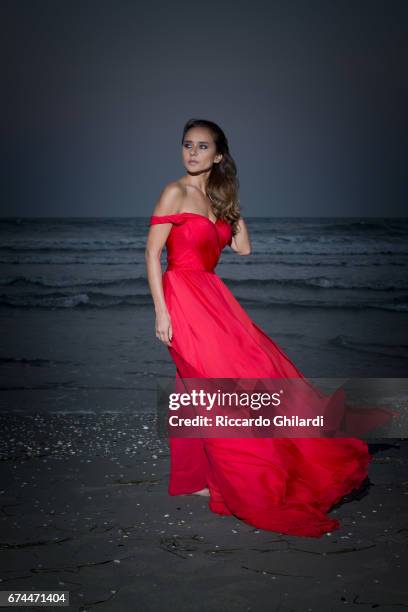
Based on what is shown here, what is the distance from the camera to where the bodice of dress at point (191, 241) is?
10.2ft

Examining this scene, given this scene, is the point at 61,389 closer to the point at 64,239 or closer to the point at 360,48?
the point at 360,48

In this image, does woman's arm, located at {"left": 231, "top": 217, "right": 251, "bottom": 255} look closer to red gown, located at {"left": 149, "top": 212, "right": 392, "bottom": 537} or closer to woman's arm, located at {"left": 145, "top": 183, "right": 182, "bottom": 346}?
red gown, located at {"left": 149, "top": 212, "right": 392, "bottom": 537}

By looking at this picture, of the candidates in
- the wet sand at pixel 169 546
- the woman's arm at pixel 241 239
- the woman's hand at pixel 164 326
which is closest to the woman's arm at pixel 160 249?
the woman's hand at pixel 164 326

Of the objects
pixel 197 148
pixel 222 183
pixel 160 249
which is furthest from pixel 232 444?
pixel 197 148

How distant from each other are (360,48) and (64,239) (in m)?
10.1

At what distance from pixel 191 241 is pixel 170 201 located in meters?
0.21

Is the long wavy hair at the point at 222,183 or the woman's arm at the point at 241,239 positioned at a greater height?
the long wavy hair at the point at 222,183

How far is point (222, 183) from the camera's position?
3.28 m

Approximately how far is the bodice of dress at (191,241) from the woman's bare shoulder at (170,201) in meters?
0.02

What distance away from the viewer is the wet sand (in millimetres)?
2268

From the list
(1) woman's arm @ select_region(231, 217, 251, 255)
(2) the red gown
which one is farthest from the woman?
(1) woman's arm @ select_region(231, 217, 251, 255)

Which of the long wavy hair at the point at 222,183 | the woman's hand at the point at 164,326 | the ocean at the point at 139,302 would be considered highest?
the long wavy hair at the point at 222,183

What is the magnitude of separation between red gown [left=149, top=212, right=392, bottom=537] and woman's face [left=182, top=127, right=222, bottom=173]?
27 centimetres

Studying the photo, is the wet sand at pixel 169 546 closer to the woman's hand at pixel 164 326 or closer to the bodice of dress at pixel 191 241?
the woman's hand at pixel 164 326
